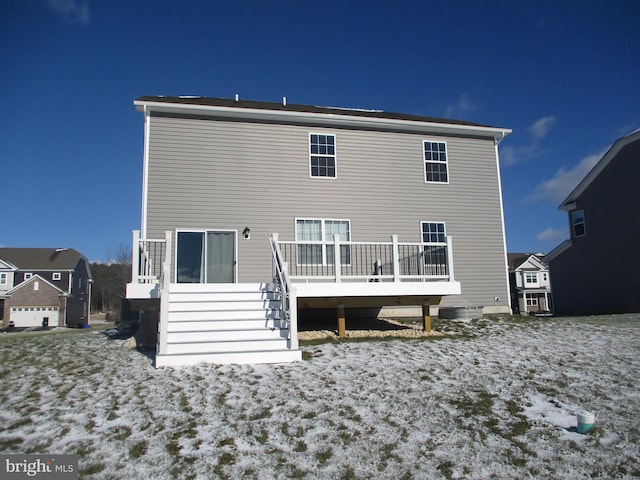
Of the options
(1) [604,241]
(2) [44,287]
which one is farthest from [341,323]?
(2) [44,287]

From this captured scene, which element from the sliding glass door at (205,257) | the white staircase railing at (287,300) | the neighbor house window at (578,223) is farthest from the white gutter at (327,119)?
the neighbor house window at (578,223)

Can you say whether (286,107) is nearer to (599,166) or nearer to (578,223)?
(599,166)

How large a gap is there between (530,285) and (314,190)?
32.4 metres

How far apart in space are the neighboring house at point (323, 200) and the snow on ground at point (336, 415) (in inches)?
133

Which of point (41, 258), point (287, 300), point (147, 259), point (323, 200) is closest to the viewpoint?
point (287, 300)

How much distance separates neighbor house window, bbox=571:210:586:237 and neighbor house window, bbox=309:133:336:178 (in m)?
12.1

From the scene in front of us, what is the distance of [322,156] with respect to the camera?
45.6 ft

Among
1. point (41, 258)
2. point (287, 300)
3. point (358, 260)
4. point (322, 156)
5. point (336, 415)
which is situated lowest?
point (336, 415)

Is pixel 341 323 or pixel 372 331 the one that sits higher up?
pixel 341 323

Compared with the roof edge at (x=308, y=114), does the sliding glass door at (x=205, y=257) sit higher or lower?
lower

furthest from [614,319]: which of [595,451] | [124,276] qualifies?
[124,276]

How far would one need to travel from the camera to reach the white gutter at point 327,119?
12.9 metres

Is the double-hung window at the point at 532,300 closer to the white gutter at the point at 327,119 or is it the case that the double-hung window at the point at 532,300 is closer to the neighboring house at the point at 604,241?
the neighboring house at the point at 604,241

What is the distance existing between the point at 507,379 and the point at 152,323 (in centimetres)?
684
